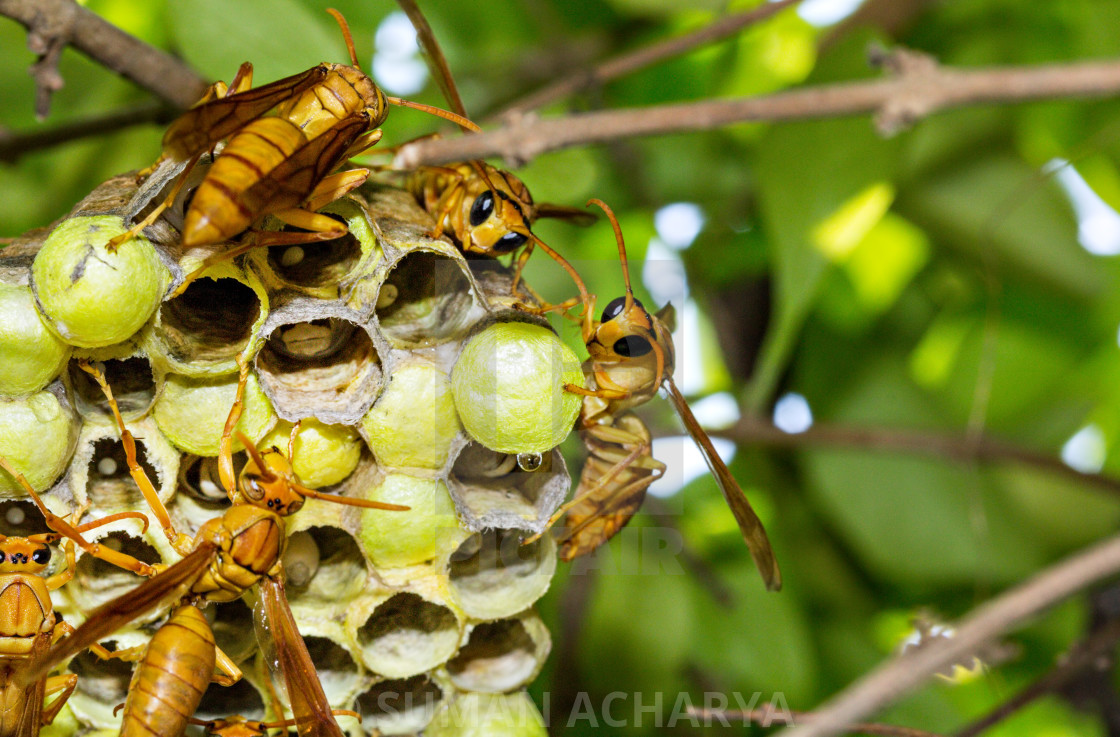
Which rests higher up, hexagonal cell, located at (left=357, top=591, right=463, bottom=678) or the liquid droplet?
the liquid droplet

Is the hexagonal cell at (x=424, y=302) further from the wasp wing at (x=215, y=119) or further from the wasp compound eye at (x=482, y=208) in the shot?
→ the wasp wing at (x=215, y=119)

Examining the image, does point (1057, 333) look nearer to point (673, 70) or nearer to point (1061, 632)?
point (1061, 632)

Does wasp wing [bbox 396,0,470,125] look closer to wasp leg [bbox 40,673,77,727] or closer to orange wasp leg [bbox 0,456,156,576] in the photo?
orange wasp leg [bbox 0,456,156,576]

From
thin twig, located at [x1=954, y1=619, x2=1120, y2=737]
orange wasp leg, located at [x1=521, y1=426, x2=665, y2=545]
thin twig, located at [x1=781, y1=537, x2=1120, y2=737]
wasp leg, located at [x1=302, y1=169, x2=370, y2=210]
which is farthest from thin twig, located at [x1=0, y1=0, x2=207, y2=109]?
thin twig, located at [x1=954, y1=619, x2=1120, y2=737]

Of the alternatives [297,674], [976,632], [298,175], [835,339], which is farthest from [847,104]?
[835,339]

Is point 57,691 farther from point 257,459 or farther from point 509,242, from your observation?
point 509,242

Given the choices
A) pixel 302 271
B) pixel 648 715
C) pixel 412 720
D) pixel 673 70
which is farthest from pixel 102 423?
pixel 673 70
